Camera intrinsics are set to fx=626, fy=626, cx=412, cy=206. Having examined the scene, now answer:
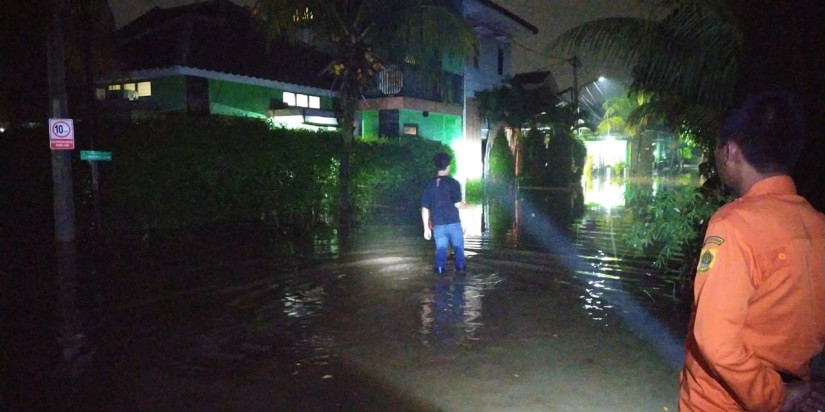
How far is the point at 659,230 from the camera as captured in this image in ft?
28.6

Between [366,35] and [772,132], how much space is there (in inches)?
553

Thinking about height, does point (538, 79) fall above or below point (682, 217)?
above

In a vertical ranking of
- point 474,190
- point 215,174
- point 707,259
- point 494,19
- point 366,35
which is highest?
point 494,19

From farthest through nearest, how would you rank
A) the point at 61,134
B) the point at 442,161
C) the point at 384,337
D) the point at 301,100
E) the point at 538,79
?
the point at 538,79 < the point at 301,100 < the point at 61,134 < the point at 442,161 < the point at 384,337

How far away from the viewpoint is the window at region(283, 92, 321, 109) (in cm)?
2136

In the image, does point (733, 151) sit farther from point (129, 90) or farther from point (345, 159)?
point (129, 90)

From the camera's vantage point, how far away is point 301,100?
2203cm

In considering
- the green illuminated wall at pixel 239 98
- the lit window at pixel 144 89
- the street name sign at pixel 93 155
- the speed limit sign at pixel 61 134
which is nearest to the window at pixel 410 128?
the green illuminated wall at pixel 239 98

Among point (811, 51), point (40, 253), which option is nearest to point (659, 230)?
point (811, 51)

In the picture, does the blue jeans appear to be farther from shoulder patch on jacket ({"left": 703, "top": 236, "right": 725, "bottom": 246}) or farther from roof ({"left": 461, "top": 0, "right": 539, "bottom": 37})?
roof ({"left": 461, "top": 0, "right": 539, "bottom": 37})

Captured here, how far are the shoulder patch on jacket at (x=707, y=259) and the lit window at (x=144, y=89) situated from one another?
61.8ft

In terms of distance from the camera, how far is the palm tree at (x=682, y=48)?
25.6ft

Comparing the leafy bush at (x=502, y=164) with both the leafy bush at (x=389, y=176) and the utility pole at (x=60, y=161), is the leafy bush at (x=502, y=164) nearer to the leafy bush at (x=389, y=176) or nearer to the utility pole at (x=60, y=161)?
the leafy bush at (x=389, y=176)

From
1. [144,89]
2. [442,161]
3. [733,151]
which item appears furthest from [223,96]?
[733,151]
